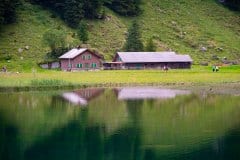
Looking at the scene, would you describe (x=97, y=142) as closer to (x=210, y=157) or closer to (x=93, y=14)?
(x=210, y=157)

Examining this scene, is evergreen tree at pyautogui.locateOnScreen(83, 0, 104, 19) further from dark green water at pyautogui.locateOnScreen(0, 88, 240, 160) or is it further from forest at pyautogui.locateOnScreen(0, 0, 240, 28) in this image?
dark green water at pyautogui.locateOnScreen(0, 88, 240, 160)

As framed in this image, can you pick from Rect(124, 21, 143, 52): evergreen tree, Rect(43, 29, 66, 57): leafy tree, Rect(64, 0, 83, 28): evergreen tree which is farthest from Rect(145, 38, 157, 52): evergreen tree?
Rect(43, 29, 66, 57): leafy tree

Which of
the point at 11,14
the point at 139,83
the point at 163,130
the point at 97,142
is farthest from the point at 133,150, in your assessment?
the point at 11,14

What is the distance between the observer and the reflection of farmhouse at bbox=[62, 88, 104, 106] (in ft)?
236

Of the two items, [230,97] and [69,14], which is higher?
[69,14]

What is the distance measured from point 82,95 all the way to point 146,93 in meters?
9.26

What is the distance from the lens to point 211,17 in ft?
536

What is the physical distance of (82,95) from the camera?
259ft

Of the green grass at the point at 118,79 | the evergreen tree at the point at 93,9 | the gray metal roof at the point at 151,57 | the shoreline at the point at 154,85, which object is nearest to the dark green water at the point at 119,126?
the shoreline at the point at 154,85

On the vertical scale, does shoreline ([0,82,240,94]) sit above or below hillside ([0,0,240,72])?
below

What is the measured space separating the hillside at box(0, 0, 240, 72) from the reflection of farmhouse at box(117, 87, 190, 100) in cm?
3540

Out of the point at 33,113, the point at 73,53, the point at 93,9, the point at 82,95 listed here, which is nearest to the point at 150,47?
the point at 73,53

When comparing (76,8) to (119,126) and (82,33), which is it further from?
(119,126)

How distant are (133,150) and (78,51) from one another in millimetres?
79297
